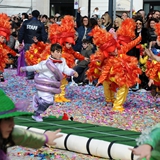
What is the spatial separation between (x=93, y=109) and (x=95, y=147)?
3273 millimetres

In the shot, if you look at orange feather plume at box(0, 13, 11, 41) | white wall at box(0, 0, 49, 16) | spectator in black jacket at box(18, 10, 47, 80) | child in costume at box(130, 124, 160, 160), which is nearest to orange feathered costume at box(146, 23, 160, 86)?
orange feather plume at box(0, 13, 11, 41)

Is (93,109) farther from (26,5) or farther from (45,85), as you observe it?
(26,5)

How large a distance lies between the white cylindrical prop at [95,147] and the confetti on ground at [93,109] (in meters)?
0.07

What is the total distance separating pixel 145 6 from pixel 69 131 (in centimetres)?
1733

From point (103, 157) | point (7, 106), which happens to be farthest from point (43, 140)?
point (103, 157)

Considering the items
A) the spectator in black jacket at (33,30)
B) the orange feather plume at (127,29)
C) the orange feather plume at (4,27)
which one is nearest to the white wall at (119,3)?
the spectator in black jacket at (33,30)

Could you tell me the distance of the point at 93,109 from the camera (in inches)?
342

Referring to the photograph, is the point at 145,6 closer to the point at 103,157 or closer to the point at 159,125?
the point at 103,157

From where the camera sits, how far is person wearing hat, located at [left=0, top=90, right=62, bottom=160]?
2.92 m

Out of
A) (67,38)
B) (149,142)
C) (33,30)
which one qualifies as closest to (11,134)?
(149,142)

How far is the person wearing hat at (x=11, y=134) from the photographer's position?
2.92 metres

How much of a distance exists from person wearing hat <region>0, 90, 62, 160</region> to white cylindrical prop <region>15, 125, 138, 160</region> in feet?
6.72

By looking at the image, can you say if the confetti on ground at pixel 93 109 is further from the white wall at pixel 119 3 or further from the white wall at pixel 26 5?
the white wall at pixel 26 5

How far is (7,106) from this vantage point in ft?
9.62
